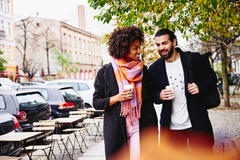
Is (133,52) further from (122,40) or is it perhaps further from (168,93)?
(168,93)

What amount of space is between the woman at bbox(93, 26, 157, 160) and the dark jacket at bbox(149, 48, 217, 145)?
0.37m

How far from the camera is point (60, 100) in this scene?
10453mm

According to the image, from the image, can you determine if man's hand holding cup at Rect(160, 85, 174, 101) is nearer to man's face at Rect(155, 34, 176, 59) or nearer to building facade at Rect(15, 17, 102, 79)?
man's face at Rect(155, 34, 176, 59)

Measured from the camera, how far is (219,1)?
552 centimetres

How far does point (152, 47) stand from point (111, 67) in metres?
17.6

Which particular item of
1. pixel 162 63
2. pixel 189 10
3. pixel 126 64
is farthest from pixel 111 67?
pixel 189 10

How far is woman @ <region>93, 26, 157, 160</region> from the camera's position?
2846 millimetres

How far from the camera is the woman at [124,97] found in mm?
2846

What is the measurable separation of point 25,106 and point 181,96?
5.48m

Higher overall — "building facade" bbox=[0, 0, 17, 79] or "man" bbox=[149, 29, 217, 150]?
"building facade" bbox=[0, 0, 17, 79]

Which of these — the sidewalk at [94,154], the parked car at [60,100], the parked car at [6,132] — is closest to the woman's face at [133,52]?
the parked car at [6,132]

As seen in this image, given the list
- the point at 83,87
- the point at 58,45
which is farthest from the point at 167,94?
the point at 58,45

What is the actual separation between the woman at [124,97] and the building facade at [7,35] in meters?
39.5

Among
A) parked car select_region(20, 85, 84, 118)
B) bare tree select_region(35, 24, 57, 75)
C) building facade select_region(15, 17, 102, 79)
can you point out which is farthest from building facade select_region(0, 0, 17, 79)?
parked car select_region(20, 85, 84, 118)
